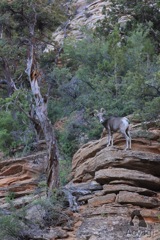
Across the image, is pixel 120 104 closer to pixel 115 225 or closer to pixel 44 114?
pixel 44 114

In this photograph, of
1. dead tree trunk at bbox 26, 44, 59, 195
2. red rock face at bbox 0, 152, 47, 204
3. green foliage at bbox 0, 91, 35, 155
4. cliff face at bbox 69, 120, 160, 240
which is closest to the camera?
cliff face at bbox 69, 120, 160, 240

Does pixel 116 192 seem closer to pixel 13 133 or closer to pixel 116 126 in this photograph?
pixel 116 126

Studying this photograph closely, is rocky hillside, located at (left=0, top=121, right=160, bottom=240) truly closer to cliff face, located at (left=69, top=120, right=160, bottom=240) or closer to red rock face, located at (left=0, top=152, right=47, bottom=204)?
cliff face, located at (left=69, top=120, right=160, bottom=240)

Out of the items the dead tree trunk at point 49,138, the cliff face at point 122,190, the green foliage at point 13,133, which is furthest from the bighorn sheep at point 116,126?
the green foliage at point 13,133

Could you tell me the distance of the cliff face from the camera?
8570 mm

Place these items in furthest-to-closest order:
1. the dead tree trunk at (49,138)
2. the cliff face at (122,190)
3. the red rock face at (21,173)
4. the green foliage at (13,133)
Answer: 1. the green foliage at (13,133)
2. the red rock face at (21,173)
3. the dead tree trunk at (49,138)
4. the cliff face at (122,190)

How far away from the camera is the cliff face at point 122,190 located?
8.57 metres

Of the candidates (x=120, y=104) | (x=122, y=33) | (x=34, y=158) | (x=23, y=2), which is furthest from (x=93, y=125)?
(x=122, y=33)

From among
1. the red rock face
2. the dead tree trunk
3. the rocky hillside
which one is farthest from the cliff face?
the red rock face

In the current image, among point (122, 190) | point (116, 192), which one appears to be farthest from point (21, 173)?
point (122, 190)

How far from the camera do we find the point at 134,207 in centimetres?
933

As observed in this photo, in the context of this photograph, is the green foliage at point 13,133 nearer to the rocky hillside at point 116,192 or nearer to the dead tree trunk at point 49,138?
the rocky hillside at point 116,192

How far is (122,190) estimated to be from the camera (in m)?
9.81

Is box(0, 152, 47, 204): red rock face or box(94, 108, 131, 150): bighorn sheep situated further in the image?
box(0, 152, 47, 204): red rock face
